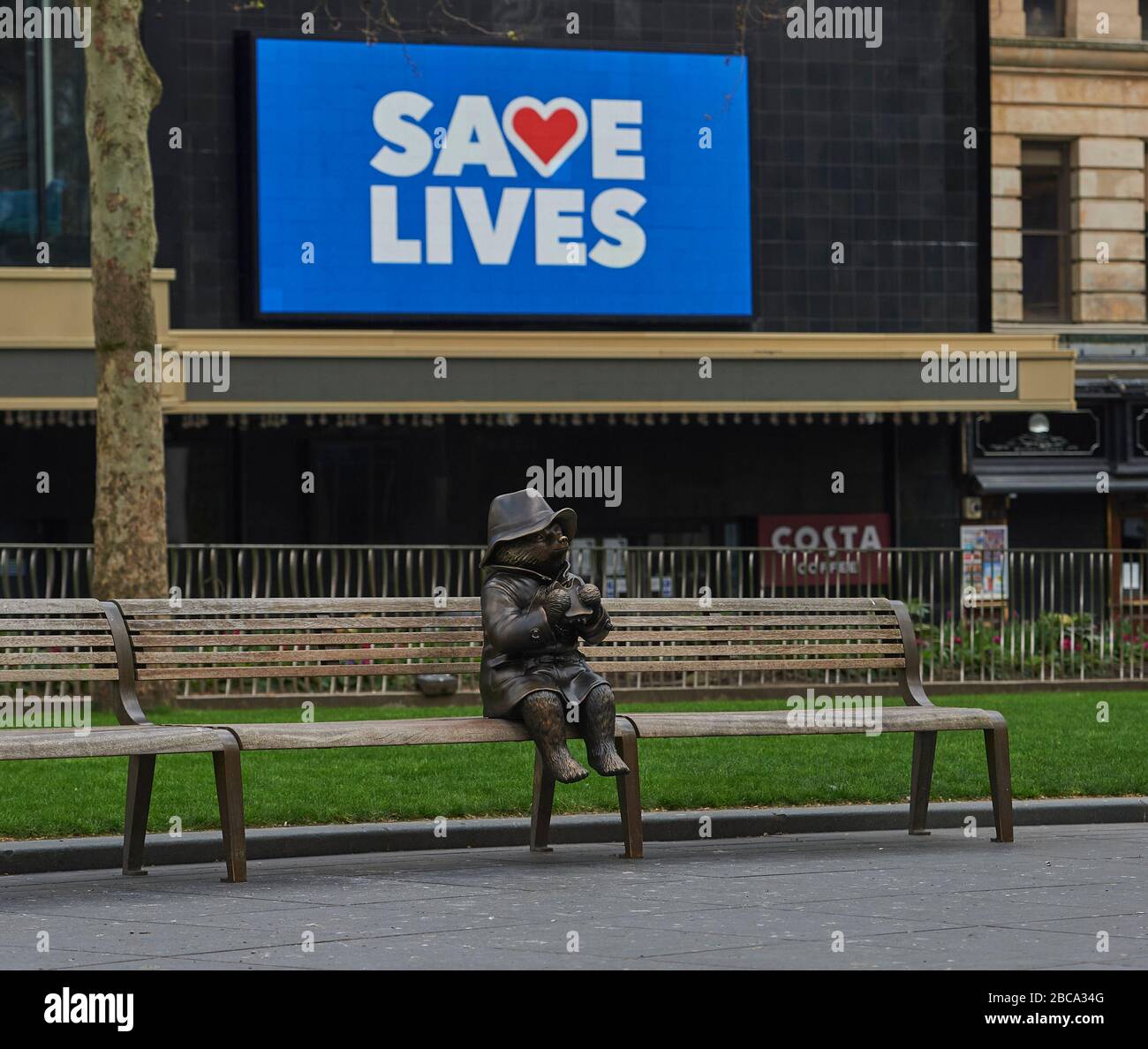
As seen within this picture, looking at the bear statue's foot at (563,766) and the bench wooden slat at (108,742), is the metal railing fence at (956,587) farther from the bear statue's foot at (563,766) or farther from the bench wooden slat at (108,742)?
the bench wooden slat at (108,742)

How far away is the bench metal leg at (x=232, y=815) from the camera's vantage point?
796 centimetres

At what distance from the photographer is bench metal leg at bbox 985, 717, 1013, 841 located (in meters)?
9.25

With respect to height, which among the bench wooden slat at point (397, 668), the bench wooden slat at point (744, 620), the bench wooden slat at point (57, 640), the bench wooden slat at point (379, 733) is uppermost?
the bench wooden slat at point (57, 640)

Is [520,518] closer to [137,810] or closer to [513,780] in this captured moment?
[137,810]

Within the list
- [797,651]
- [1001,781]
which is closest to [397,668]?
[797,651]

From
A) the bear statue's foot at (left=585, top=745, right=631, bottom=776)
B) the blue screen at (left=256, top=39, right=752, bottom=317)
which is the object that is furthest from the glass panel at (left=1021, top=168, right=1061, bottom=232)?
the bear statue's foot at (left=585, top=745, right=631, bottom=776)

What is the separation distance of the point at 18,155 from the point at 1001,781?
625 inches

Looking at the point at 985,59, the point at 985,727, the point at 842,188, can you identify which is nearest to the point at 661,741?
the point at 985,727

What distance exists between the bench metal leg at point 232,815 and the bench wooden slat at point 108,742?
0.07 m

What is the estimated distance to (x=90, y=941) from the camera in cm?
661

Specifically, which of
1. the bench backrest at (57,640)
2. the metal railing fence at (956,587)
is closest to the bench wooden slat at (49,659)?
the bench backrest at (57,640)

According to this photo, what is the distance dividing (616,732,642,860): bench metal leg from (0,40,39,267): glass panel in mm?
14990

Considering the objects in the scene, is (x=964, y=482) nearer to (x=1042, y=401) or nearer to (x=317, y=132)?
(x=1042, y=401)

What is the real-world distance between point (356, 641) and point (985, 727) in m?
2.86
